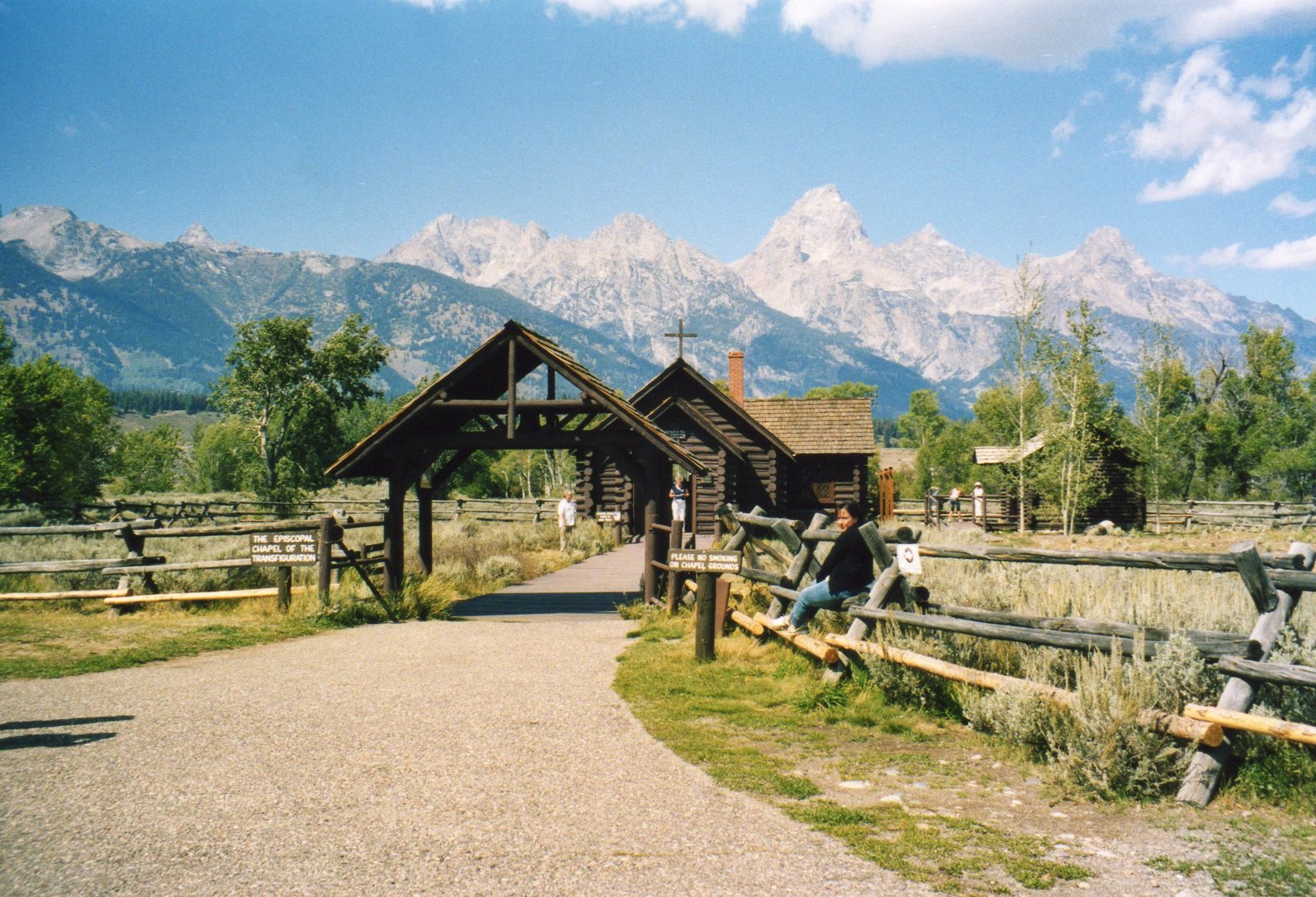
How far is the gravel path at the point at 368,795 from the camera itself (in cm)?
469

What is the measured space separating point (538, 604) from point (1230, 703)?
41.0ft

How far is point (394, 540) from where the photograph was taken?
1491cm

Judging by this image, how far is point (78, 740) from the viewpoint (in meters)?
7.26

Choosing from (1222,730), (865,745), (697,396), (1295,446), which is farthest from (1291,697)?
(1295,446)

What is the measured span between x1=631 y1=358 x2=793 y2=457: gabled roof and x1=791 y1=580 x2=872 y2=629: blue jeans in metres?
23.3

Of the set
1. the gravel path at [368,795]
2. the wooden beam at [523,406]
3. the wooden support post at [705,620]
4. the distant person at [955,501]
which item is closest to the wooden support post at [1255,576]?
the gravel path at [368,795]

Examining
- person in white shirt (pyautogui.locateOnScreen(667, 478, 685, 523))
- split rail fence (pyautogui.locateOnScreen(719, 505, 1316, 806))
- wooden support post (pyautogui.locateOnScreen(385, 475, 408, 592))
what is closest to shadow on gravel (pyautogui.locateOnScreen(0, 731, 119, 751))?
split rail fence (pyautogui.locateOnScreen(719, 505, 1316, 806))

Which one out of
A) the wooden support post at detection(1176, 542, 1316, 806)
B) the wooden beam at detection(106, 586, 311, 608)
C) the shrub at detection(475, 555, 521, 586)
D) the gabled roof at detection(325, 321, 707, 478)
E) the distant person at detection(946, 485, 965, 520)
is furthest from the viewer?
the distant person at detection(946, 485, 965, 520)

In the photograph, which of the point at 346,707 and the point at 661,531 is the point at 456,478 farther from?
the point at 346,707

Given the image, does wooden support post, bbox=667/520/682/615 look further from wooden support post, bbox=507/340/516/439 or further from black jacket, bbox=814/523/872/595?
black jacket, bbox=814/523/872/595

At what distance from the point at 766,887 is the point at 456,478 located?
228ft

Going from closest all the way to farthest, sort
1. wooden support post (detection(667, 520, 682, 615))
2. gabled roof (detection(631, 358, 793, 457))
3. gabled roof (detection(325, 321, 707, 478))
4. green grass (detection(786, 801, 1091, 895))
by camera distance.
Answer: green grass (detection(786, 801, 1091, 895))
wooden support post (detection(667, 520, 682, 615))
gabled roof (detection(325, 321, 707, 478))
gabled roof (detection(631, 358, 793, 457))

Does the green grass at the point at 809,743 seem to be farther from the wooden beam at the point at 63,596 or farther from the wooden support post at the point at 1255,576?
the wooden beam at the point at 63,596

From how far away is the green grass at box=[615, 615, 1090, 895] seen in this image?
4.85 meters
